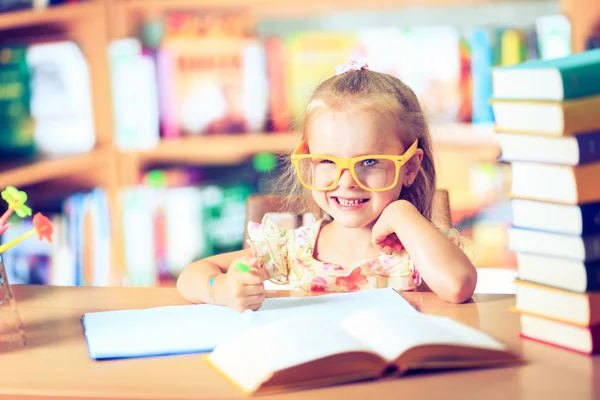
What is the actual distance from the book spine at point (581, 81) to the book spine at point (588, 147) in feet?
0.13

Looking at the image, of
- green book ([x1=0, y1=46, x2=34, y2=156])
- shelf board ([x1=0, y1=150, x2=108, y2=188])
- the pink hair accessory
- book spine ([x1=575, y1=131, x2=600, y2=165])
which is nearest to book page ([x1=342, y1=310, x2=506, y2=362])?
book spine ([x1=575, y1=131, x2=600, y2=165])

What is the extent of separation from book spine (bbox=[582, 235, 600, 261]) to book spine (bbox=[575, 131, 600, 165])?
0.26ft

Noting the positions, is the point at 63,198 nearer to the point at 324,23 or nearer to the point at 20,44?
the point at 20,44

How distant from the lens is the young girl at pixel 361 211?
4.10ft

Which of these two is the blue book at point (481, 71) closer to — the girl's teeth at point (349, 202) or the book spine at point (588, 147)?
the girl's teeth at point (349, 202)

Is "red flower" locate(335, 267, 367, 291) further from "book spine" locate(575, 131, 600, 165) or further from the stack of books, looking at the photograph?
"book spine" locate(575, 131, 600, 165)

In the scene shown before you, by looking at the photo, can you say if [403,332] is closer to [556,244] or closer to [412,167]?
[556,244]

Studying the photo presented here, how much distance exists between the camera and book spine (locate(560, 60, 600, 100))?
2.93 feet

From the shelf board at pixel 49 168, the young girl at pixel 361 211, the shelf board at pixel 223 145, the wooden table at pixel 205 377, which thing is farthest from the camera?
the shelf board at pixel 223 145

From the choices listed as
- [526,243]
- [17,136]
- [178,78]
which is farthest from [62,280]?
[526,243]

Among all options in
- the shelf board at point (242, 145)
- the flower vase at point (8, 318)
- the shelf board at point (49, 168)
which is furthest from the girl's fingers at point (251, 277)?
the shelf board at point (242, 145)

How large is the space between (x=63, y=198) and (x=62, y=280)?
250mm

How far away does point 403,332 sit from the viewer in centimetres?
92

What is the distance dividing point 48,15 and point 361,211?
1.54m
